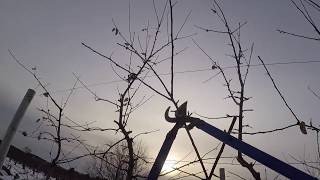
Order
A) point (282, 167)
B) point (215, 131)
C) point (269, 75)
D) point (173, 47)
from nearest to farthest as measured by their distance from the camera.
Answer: point (282, 167) < point (215, 131) < point (269, 75) < point (173, 47)

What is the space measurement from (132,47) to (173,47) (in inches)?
44.1

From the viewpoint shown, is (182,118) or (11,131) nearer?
(182,118)

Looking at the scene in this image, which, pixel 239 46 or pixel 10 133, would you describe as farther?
pixel 239 46

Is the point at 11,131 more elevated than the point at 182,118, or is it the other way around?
the point at 182,118

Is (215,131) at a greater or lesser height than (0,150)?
greater

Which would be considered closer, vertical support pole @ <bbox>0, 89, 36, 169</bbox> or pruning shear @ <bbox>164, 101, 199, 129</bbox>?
pruning shear @ <bbox>164, 101, 199, 129</bbox>

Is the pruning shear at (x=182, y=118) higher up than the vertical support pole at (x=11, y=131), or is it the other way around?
the pruning shear at (x=182, y=118)

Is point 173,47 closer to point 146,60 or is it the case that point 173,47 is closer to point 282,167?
point 146,60

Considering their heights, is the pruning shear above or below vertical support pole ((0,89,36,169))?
above

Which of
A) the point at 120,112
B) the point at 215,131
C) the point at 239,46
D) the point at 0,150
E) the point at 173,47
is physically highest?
the point at 239,46

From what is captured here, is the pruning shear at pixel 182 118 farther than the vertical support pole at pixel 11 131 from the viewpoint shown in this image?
No

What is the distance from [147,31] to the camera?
573cm

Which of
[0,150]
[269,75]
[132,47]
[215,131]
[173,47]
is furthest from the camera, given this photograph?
[132,47]

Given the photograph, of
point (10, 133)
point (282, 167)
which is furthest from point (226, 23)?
point (10, 133)
